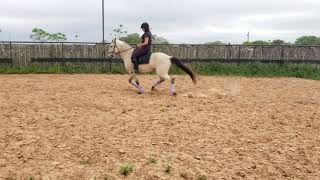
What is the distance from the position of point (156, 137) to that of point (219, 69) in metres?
14.1

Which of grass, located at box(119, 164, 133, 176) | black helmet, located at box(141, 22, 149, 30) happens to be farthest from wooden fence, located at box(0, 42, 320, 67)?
grass, located at box(119, 164, 133, 176)

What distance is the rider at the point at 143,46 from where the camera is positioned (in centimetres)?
1189

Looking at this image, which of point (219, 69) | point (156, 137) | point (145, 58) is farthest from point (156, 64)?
point (219, 69)

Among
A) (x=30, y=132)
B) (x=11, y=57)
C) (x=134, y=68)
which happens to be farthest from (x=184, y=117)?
(x=11, y=57)

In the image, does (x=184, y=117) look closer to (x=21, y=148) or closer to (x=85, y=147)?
(x=85, y=147)

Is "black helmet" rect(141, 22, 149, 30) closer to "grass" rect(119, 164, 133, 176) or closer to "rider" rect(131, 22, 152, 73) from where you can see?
"rider" rect(131, 22, 152, 73)

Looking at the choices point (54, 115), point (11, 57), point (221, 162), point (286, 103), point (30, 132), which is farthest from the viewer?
point (11, 57)

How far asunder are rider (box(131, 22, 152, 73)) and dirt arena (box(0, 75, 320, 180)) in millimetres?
1273

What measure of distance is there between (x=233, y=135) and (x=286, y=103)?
12.9 feet

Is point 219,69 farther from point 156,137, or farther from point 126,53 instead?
point 156,137

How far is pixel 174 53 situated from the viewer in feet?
70.9

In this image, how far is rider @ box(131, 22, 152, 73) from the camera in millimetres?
11895

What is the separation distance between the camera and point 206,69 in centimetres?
2111

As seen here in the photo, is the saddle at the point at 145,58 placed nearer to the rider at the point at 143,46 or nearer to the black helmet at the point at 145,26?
the rider at the point at 143,46
